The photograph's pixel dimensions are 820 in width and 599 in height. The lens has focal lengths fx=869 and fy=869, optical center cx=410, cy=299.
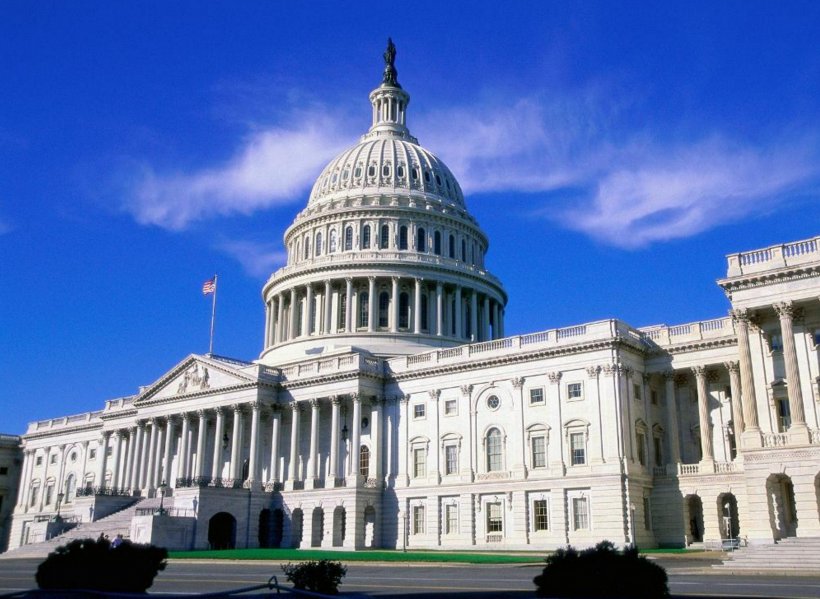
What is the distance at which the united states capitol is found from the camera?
2012 inches

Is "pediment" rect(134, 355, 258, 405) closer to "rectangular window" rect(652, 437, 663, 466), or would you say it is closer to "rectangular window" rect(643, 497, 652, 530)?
"rectangular window" rect(652, 437, 663, 466)

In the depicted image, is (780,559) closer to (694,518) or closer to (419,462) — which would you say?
(694,518)

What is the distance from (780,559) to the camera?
127 ft

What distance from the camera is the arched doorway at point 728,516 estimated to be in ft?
195

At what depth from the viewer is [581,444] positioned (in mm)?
63844

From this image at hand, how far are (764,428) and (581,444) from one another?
54.3ft

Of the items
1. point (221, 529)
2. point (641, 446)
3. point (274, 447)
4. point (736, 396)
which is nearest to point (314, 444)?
point (274, 447)

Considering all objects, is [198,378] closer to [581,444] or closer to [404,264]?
[404,264]

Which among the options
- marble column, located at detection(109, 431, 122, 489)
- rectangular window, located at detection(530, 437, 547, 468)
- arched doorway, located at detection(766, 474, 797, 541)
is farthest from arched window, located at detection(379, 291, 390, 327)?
arched doorway, located at detection(766, 474, 797, 541)

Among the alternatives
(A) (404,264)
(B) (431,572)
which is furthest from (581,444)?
(A) (404,264)

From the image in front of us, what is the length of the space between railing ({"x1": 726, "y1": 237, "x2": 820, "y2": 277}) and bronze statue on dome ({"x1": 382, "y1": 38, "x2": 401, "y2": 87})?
246ft

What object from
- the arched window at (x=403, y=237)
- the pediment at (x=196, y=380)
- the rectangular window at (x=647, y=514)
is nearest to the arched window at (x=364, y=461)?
the pediment at (x=196, y=380)

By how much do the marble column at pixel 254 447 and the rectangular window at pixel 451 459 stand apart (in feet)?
57.2

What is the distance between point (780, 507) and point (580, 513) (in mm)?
17371
